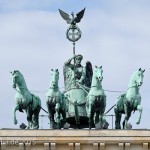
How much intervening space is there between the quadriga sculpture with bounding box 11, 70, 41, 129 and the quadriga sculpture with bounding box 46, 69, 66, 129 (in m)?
0.60

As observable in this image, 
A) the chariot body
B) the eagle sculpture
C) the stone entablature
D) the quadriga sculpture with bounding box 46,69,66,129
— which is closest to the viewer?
the stone entablature

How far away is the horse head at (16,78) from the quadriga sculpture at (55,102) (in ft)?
4.12

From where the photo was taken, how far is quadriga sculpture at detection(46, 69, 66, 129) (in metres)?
47.4

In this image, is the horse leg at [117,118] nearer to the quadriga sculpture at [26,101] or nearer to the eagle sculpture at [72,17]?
the quadriga sculpture at [26,101]

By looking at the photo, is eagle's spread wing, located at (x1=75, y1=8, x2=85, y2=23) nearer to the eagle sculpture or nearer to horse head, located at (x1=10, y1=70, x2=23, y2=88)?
the eagle sculpture

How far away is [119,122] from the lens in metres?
48.4

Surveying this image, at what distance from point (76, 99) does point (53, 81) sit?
9.19 feet

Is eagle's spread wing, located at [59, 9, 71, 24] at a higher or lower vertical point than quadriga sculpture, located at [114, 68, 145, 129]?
higher

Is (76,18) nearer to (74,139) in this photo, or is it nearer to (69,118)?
(69,118)

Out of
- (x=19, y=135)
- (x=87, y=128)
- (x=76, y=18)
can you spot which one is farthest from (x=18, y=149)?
(x=76, y=18)

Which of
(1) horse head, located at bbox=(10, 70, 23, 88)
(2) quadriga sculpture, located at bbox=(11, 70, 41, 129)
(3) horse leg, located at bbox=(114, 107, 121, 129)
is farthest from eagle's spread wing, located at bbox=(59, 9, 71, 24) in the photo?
(3) horse leg, located at bbox=(114, 107, 121, 129)

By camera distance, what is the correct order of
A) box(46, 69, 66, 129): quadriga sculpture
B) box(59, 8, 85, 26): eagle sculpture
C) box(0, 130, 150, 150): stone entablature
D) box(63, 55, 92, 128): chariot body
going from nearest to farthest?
1. box(0, 130, 150, 150): stone entablature
2. box(46, 69, 66, 129): quadriga sculpture
3. box(63, 55, 92, 128): chariot body
4. box(59, 8, 85, 26): eagle sculpture

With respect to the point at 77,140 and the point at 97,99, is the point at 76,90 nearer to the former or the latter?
the point at 97,99

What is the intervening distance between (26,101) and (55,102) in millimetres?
1196
